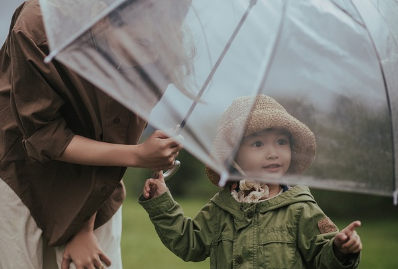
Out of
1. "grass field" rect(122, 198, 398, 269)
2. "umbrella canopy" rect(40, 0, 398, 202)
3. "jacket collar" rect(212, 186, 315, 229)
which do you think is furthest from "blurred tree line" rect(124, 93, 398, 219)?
"grass field" rect(122, 198, 398, 269)

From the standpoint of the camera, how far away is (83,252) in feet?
9.17

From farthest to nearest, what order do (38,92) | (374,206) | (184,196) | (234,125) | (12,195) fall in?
1. (184,196)
2. (374,206)
3. (12,195)
4. (38,92)
5. (234,125)

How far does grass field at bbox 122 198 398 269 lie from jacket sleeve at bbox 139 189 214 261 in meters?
3.55

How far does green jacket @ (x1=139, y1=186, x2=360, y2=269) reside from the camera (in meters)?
2.67

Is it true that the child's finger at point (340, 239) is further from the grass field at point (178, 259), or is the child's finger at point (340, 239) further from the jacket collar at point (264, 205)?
the grass field at point (178, 259)

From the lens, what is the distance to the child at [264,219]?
2.56 meters

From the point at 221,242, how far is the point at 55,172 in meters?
0.58

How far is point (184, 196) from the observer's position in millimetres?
9969

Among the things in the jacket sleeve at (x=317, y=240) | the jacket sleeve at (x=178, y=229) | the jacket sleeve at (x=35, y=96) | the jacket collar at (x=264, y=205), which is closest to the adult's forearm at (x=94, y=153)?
the jacket sleeve at (x=35, y=96)

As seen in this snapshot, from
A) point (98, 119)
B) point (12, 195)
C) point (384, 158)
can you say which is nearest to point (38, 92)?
point (98, 119)

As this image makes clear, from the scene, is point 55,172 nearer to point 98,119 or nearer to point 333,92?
point 98,119

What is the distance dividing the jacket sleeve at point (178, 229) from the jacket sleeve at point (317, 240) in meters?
0.33

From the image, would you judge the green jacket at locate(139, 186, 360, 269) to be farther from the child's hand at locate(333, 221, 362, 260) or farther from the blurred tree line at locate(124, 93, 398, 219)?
the blurred tree line at locate(124, 93, 398, 219)

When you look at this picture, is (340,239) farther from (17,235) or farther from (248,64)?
(17,235)
